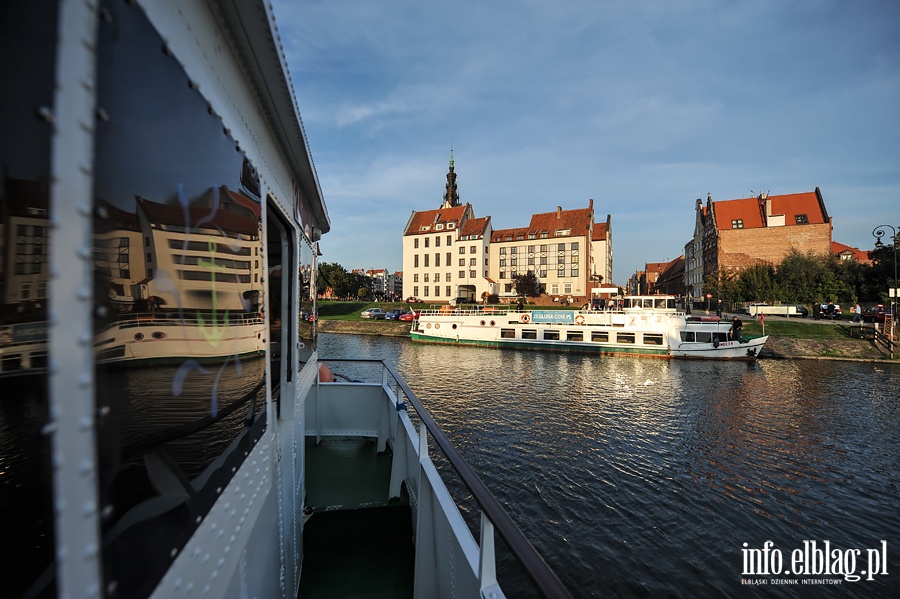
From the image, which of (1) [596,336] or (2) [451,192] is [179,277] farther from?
(2) [451,192]

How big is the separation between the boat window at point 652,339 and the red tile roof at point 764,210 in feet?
124

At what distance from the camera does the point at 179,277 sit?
1.42 metres

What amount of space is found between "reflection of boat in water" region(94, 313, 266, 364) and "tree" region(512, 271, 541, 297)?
185 ft

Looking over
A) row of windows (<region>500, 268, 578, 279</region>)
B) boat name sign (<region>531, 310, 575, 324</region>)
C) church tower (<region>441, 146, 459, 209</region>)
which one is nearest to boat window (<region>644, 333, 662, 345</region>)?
boat name sign (<region>531, 310, 575, 324</region>)

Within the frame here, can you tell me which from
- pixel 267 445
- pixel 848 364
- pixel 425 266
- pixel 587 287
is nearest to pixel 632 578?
pixel 267 445

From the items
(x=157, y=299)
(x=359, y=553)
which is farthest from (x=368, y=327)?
(x=157, y=299)

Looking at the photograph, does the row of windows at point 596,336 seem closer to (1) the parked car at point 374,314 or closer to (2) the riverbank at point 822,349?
(2) the riverbank at point 822,349

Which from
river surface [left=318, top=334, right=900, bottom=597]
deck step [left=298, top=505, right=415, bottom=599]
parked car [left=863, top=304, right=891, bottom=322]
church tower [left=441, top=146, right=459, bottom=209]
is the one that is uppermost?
church tower [left=441, top=146, right=459, bottom=209]

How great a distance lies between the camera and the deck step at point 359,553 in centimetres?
386

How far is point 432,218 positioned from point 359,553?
217ft

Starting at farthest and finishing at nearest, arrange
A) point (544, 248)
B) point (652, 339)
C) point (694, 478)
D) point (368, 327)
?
point (544, 248), point (368, 327), point (652, 339), point (694, 478)

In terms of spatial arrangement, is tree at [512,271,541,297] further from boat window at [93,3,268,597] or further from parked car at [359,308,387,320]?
boat window at [93,3,268,597]

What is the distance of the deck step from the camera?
12.6 ft

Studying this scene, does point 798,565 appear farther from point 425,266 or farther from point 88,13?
point 425,266
